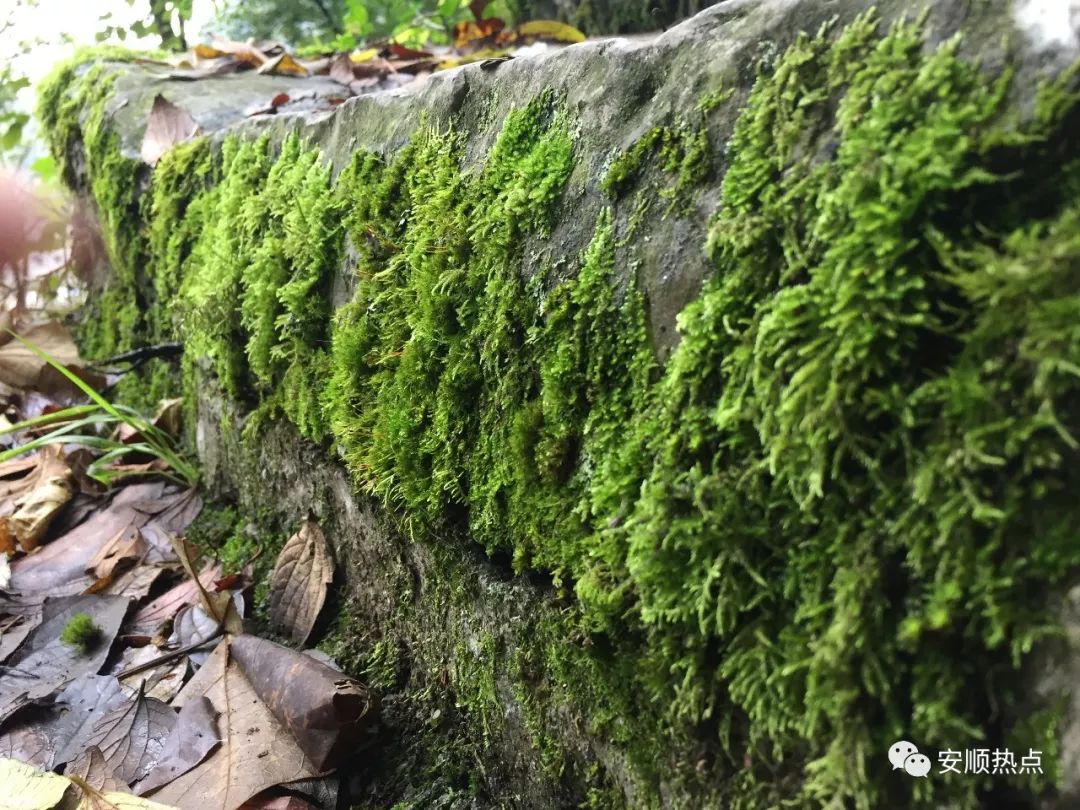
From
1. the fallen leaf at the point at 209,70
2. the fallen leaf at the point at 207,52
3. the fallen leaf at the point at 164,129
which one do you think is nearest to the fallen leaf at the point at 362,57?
the fallen leaf at the point at 209,70

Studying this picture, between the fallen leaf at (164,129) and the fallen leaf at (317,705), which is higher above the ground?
the fallen leaf at (164,129)

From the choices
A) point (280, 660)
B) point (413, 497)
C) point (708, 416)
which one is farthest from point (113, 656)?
point (708, 416)

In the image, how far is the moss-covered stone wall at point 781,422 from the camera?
2.11 ft

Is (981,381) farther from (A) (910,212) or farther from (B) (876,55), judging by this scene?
(B) (876,55)

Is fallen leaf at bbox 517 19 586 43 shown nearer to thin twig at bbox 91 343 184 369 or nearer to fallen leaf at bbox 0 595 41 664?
thin twig at bbox 91 343 184 369

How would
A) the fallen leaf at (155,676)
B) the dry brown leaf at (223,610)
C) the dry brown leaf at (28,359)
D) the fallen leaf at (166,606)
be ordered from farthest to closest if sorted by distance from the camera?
the dry brown leaf at (28,359) < the fallen leaf at (166,606) < the dry brown leaf at (223,610) < the fallen leaf at (155,676)

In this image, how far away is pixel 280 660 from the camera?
1612mm

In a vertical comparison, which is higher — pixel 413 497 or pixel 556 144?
pixel 556 144

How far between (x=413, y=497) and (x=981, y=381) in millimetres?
990

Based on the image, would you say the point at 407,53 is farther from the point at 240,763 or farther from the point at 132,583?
the point at 240,763

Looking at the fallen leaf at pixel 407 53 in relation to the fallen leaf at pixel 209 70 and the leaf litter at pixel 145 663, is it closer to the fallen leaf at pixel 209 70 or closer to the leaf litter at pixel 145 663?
the fallen leaf at pixel 209 70

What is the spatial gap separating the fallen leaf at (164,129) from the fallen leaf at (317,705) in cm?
220

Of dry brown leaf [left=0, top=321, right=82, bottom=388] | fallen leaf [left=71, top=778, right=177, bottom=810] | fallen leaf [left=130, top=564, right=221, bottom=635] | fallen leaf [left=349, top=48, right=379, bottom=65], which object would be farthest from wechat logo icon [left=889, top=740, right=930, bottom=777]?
fallen leaf [left=349, top=48, right=379, bottom=65]

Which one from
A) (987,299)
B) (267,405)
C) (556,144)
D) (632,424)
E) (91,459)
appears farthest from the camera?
(91,459)
